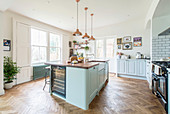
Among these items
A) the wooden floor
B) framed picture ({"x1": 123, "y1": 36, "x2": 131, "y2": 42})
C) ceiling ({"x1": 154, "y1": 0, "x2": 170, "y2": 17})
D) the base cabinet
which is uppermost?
ceiling ({"x1": 154, "y1": 0, "x2": 170, "y2": 17})

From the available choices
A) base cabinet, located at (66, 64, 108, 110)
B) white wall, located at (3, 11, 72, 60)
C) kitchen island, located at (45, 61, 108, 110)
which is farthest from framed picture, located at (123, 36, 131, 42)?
white wall, located at (3, 11, 72, 60)

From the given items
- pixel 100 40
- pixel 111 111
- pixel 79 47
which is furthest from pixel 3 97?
pixel 100 40

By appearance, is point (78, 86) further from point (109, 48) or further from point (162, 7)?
point (109, 48)

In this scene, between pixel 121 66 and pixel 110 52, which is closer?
pixel 121 66

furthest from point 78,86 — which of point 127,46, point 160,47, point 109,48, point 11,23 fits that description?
point 109,48

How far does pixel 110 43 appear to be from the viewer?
5.01 meters

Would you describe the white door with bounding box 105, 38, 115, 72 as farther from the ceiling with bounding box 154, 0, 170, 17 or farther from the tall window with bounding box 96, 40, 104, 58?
the ceiling with bounding box 154, 0, 170, 17

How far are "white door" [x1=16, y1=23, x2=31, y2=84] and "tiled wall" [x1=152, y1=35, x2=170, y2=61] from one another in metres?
5.04

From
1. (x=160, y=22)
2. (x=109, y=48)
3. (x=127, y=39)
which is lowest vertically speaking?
(x=109, y=48)

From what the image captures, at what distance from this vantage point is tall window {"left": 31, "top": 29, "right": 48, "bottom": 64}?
3880mm

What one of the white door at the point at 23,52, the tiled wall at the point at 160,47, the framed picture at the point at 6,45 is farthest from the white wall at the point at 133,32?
the framed picture at the point at 6,45

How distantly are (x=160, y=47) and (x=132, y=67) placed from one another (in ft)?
4.99

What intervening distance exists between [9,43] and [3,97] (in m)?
1.94

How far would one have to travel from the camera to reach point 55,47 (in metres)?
4.93
